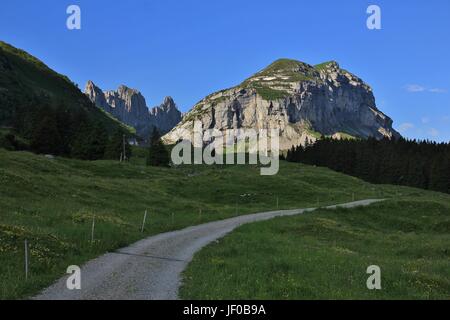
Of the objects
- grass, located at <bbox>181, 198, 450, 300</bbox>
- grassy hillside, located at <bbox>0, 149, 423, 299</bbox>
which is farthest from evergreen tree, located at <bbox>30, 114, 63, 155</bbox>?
grass, located at <bbox>181, 198, 450, 300</bbox>

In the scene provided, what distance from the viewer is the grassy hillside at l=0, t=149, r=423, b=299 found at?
2130cm

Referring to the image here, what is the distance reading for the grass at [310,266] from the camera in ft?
55.4

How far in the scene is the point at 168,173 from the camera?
332 ft

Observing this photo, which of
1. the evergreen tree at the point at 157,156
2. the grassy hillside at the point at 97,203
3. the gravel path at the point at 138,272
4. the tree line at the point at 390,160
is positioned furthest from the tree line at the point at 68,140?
the gravel path at the point at 138,272

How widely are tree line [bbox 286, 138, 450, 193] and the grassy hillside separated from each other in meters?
45.2

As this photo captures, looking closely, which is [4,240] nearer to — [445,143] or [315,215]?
[315,215]

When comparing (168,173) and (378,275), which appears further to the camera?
(168,173)

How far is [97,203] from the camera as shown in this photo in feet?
156

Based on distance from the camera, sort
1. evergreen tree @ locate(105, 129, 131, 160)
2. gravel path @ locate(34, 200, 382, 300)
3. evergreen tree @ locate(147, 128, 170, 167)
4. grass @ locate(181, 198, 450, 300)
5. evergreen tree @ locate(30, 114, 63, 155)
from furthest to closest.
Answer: evergreen tree @ locate(147, 128, 170, 167) → evergreen tree @ locate(105, 129, 131, 160) → evergreen tree @ locate(30, 114, 63, 155) → grass @ locate(181, 198, 450, 300) → gravel path @ locate(34, 200, 382, 300)

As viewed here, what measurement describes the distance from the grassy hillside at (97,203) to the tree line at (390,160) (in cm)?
4520

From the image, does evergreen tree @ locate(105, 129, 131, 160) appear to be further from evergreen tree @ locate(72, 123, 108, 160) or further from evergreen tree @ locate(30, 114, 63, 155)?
evergreen tree @ locate(30, 114, 63, 155)
